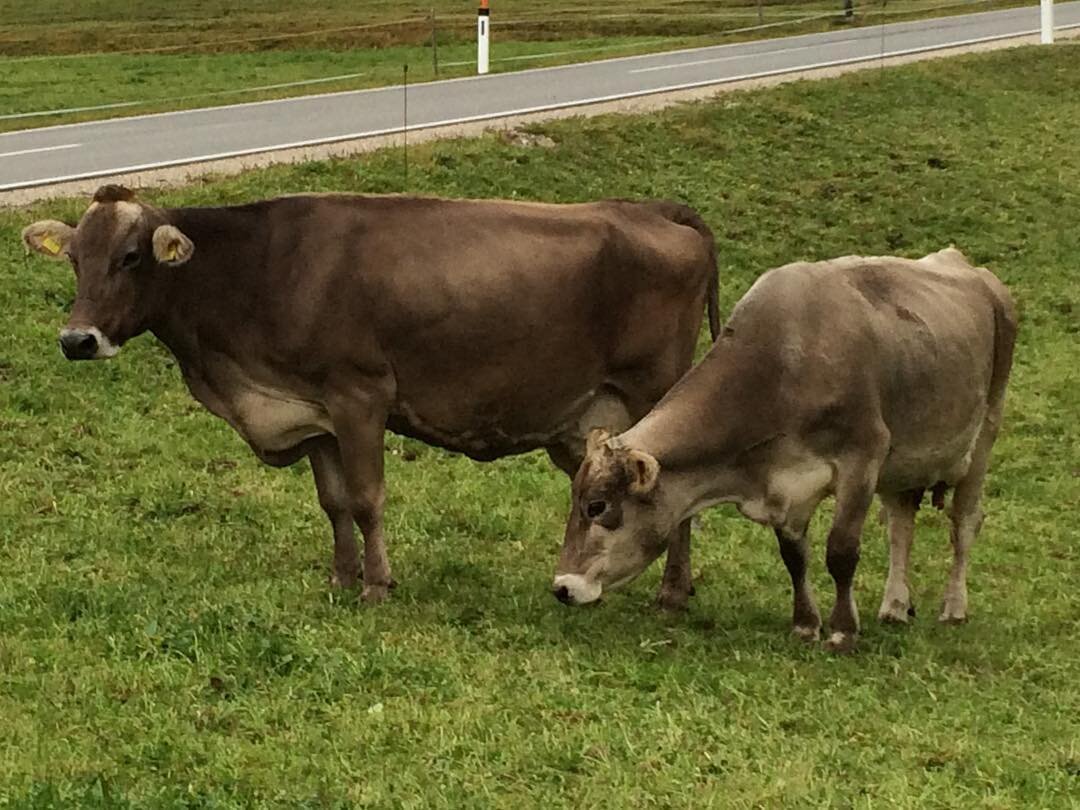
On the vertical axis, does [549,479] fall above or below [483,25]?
below

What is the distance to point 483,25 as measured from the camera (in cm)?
3033

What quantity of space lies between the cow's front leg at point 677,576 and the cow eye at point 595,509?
3.87 ft

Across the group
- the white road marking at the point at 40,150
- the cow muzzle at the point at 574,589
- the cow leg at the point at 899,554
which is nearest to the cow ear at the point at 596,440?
the cow muzzle at the point at 574,589

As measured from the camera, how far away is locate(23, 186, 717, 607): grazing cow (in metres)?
9.19

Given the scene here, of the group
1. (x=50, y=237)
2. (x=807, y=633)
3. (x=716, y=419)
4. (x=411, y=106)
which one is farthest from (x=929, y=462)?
(x=411, y=106)

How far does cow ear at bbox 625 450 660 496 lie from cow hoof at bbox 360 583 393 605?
1.69 metres

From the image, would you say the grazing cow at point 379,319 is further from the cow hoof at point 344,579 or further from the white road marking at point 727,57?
the white road marking at point 727,57

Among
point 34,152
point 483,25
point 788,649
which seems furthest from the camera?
point 483,25

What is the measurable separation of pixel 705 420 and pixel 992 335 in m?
2.37

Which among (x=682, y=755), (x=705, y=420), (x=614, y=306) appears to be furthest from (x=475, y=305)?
(x=682, y=755)

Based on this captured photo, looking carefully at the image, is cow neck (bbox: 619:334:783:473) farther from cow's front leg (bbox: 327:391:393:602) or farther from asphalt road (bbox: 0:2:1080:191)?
asphalt road (bbox: 0:2:1080:191)

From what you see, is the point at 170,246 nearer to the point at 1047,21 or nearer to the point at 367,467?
the point at 367,467

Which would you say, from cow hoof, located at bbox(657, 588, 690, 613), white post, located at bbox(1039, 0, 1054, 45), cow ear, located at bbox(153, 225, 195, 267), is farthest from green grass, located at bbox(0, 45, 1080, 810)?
white post, located at bbox(1039, 0, 1054, 45)

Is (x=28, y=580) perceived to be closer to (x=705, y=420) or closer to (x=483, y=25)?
(x=705, y=420)
